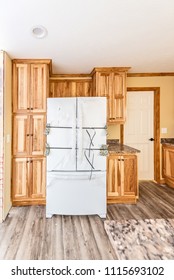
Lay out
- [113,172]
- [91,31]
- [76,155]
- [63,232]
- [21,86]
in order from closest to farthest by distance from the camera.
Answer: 1. [63,232]
2. [91,31]
3. [76,155]
4. [21,86]
5. [113,172]

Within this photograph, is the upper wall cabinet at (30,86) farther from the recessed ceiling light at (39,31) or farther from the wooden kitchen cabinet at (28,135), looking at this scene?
the recessed ceiling light at (39,31)

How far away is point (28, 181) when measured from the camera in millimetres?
3545

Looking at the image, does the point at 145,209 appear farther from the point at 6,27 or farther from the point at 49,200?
the point at 6,27

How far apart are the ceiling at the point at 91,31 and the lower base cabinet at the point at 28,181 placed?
5.28ft

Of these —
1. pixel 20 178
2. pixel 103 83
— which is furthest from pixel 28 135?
pixel 103 83

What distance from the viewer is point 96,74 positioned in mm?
3939

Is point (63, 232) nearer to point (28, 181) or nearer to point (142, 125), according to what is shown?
point (28, 181)

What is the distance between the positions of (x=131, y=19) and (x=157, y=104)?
2512 millimetres

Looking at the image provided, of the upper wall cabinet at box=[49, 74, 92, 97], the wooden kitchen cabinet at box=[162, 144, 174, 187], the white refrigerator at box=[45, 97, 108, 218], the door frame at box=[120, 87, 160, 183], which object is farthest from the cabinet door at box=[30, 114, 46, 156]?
the wooden kitchen cabinet at box=[162, 144, 174, 187]

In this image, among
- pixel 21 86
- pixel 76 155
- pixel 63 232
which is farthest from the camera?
pixel 21 86

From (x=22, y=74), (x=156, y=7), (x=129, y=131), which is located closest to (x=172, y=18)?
(x=156, y=7)

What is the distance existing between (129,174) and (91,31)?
216cm

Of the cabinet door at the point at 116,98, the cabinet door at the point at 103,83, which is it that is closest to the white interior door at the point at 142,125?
the cabinet door at the point at 116,98

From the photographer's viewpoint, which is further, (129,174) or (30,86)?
(129,174)
